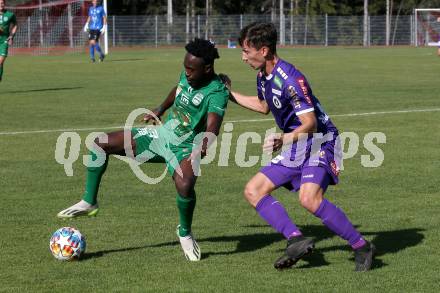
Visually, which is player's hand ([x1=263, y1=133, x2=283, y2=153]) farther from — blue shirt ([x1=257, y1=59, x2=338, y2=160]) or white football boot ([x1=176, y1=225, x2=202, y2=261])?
white football boot ([x1=176, y1=225, x2=202, y2=261])

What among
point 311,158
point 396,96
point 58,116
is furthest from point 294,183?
point 396,96

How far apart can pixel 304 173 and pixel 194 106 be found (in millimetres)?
1089

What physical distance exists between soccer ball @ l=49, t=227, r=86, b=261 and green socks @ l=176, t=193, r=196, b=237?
779 mm

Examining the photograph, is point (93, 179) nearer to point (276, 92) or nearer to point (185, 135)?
point (185, 135)

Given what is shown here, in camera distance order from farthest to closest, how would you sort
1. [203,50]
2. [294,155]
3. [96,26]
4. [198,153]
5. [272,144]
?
1. [96,26]
2. [203,50]
3. [198,153]
4. [294,155]
5. [272,144]

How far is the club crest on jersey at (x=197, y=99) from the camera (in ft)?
24.6

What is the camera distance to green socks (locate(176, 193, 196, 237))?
7.38 metres

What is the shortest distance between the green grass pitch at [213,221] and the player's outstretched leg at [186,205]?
97 mm

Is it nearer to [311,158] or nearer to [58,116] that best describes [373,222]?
[311,158]

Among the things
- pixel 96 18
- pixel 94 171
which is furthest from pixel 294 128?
pixel 96 18

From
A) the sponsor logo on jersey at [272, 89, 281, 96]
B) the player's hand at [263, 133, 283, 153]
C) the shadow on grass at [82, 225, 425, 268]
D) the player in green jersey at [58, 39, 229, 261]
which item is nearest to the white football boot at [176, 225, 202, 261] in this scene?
the player in green jersey at [58, 39, 229, 261]

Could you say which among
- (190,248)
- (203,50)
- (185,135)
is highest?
(203,50)

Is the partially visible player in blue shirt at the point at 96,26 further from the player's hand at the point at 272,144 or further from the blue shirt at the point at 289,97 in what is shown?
the player's hand at the point at 272,144

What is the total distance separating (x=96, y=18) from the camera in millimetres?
38688
